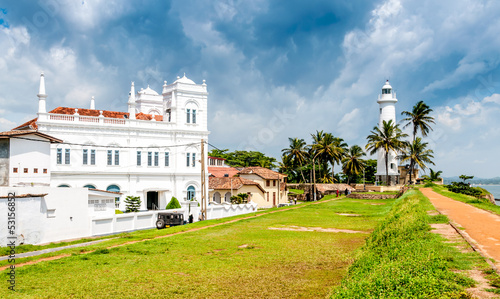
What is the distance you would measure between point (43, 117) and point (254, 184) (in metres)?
26.3

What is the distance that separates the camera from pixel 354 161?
233ft

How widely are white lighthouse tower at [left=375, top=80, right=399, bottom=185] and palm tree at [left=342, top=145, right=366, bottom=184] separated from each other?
10.00 m

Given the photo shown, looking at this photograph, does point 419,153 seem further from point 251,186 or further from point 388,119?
point 251,186

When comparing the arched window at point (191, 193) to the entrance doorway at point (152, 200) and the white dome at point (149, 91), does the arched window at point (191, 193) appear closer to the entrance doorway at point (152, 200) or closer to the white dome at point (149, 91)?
the entrance doorway at point (152, 200)

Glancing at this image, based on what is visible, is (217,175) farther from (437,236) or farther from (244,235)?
(437,236)

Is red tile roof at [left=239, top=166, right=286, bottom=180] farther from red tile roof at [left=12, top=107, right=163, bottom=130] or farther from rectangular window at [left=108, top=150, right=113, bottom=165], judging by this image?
rectangular window at [left=108, top=150, right=113, bottom=165]

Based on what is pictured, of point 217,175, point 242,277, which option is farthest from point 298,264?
point 217,175

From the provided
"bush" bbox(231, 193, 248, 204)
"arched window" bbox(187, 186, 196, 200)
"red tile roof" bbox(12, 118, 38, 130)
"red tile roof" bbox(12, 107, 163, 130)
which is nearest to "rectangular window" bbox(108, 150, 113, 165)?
"red tile roof" bbox(12, 107, 163, 130)

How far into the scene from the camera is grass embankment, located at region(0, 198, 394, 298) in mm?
9656

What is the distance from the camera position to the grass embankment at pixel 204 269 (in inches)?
380

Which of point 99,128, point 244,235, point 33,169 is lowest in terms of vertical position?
point 244,235

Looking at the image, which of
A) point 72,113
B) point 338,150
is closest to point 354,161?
point 338,150

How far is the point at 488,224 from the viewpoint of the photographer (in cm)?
1529

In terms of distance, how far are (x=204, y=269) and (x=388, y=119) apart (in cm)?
5363
